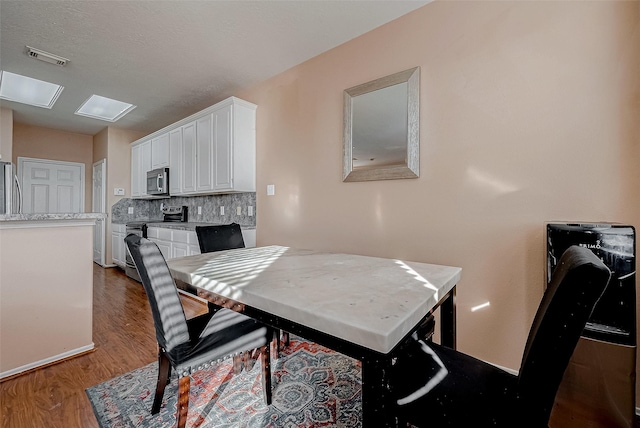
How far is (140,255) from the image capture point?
1130 millimetres

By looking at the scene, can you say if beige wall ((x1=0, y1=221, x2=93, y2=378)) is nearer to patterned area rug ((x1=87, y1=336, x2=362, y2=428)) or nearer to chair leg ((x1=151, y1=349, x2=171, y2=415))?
patterned area rug ((x1=87, y1=336, x2=362, y2=428))

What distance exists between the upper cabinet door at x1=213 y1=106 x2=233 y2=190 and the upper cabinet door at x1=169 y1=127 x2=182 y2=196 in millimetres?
918

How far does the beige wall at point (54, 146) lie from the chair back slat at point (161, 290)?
5.80 meters

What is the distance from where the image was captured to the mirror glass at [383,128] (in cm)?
212

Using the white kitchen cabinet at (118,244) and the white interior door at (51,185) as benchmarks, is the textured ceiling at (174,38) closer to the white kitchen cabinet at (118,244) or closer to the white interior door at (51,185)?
the white kitchen cabinet at (118,244)

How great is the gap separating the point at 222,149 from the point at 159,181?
1.66 metres

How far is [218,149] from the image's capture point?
3354mm

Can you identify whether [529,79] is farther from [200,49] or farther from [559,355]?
[200,49]

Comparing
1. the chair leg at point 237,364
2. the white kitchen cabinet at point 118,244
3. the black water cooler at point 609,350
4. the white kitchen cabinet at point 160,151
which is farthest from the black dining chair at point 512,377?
the white kitchen cabinet at point 118,244

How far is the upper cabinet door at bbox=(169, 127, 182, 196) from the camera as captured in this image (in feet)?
13.1

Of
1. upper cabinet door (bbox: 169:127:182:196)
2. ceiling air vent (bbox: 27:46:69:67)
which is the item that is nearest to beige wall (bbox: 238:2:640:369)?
upper cabinet door (bbox: 169:127:182:196)

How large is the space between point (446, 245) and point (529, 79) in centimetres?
114

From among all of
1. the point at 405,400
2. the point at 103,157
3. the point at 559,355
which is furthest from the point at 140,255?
the point at 103,157

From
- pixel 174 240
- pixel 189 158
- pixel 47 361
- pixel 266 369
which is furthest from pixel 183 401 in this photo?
pixel 189 158
